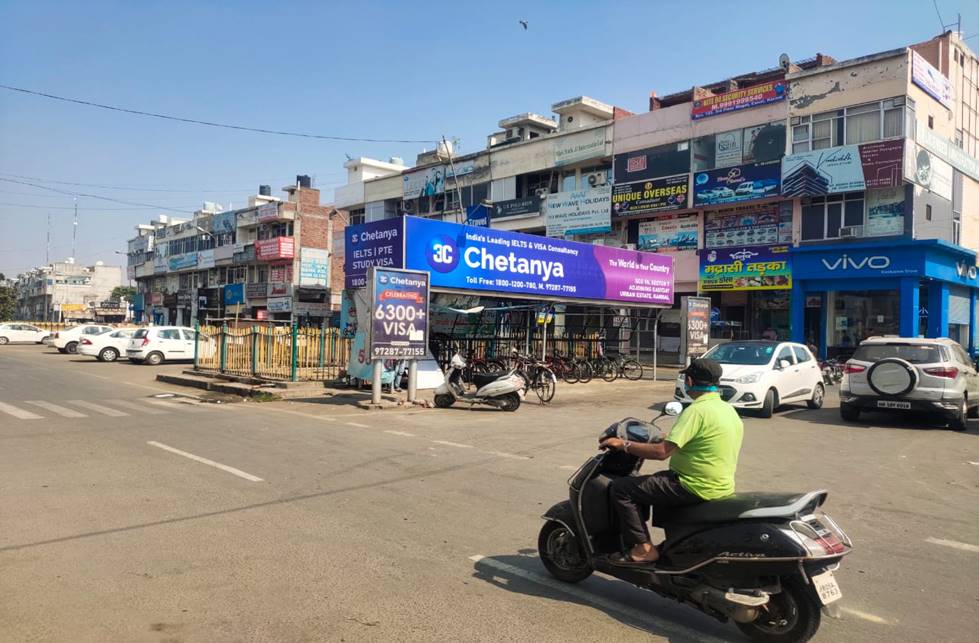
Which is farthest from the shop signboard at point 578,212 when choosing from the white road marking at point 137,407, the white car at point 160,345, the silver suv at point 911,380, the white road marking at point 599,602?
the white road marking at point 599,602

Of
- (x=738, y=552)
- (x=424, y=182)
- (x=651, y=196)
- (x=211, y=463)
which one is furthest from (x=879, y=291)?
(x=738, y=552)

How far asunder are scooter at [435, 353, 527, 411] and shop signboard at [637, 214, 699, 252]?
22138 mm

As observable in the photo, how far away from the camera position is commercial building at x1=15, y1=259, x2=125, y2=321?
112 m

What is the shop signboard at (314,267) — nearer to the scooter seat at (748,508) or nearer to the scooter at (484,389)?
the scooter at (484,389)

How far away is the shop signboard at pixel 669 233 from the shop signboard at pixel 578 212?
210 cm

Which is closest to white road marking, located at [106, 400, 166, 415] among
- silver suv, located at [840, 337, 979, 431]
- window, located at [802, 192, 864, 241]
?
silver suv, located at [840, 337, 979, 431]

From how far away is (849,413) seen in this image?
13.6 metres

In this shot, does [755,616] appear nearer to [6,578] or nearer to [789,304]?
[6,578]

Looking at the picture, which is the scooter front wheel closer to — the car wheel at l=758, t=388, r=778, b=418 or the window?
the car wheel at l=758, t=388, r=778, b=418

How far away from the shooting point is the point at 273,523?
6016 mm

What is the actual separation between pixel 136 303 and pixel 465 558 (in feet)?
281

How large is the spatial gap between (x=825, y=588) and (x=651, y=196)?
1315 inches

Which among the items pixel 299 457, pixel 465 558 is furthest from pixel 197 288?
pixel 465 558

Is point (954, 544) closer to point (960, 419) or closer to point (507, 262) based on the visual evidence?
point (960, 419)
